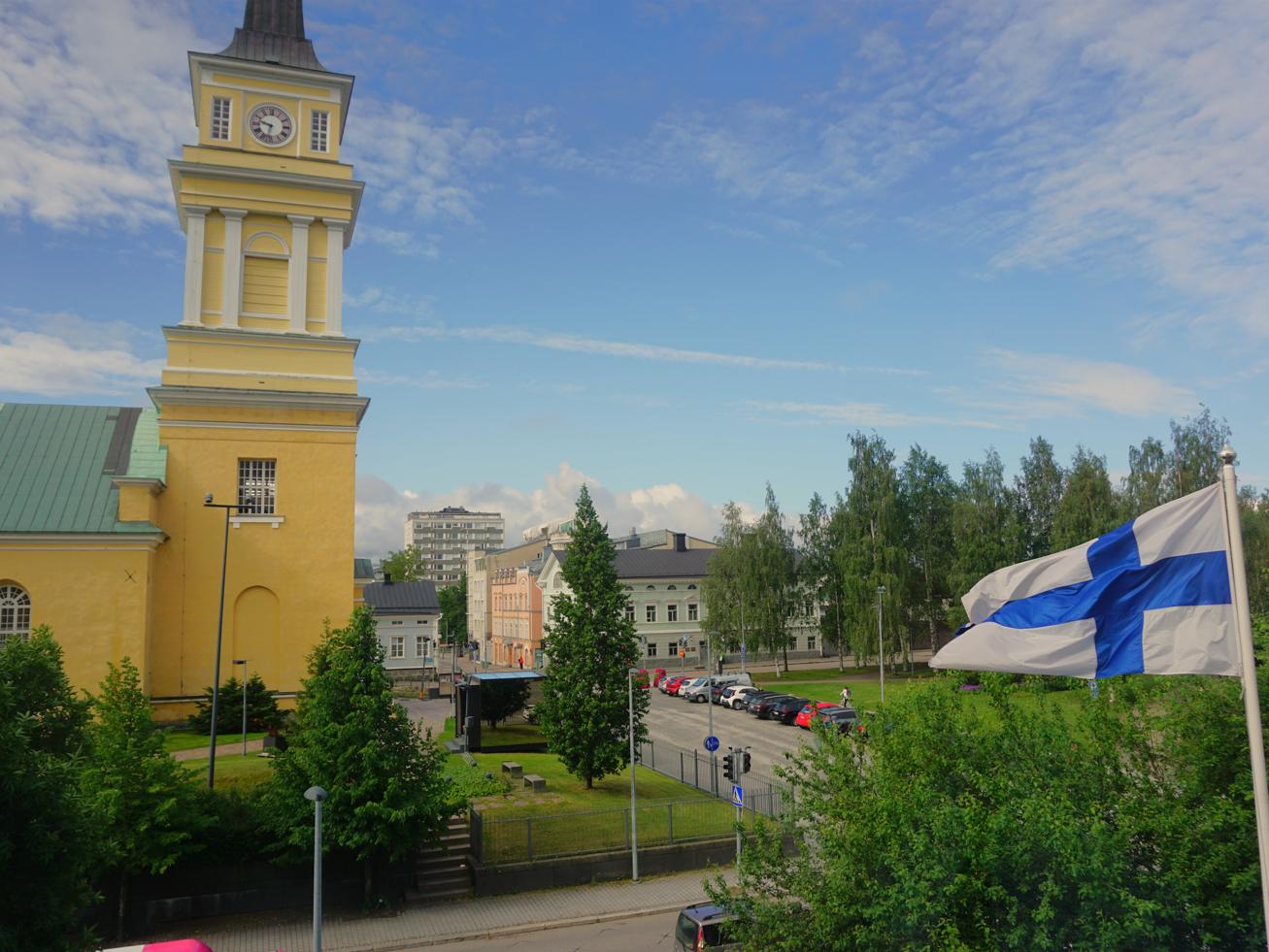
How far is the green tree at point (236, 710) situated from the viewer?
3020cm

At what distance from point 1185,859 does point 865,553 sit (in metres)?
51.3

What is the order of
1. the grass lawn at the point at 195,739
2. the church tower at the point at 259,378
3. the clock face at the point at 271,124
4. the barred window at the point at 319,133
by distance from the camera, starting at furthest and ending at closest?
the barred window at the point at 319,133 < the clock face at the point at 271,124 < the church tower at the point at 259,378 < the grass lawn at the point at 195,739

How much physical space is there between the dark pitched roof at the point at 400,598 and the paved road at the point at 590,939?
181 ft

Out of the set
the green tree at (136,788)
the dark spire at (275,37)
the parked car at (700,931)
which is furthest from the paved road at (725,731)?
the dark spire at (275,37)

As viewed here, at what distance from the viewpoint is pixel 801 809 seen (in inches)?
464

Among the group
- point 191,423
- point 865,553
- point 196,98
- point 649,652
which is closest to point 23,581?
point 191,423

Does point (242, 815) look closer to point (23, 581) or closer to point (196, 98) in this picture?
point (23, 581)

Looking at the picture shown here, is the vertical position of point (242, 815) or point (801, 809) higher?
point (801, 809)

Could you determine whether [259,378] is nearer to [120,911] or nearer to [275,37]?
[275,37]

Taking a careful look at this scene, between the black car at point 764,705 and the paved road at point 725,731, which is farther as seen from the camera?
the black car at point 764,705

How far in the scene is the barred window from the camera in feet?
118

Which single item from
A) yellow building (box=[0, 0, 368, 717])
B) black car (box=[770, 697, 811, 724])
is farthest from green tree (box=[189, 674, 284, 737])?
black car (box=[770, 697, 811, 724])

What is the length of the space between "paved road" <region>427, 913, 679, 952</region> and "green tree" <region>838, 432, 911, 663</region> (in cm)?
4043

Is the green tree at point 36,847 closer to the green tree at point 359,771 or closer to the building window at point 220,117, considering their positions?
the green tree at point 359,771
